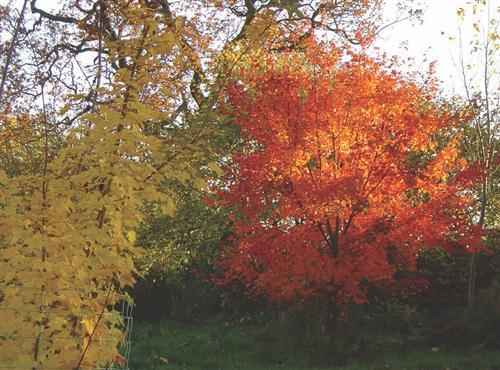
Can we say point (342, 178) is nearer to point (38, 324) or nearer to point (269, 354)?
point (269, 354)

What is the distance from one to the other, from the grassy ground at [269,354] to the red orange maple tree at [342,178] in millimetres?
1189

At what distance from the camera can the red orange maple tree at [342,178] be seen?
963 cm

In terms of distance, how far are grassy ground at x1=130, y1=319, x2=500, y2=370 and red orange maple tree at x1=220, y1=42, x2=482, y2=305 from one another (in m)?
1.19

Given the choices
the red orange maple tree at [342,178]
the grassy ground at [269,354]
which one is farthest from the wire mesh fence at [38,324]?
the grassy ground at [269,354]

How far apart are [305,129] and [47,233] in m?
6.50

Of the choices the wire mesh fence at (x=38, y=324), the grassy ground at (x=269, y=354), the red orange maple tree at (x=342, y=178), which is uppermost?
the red orange maple tree at (x=342, y=178)

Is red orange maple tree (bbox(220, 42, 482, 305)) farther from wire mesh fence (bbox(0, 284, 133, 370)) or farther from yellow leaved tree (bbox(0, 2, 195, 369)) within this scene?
wire mesh fence (bbox(0, 284, 133, 370))

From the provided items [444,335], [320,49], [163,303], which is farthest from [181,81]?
[444,335]

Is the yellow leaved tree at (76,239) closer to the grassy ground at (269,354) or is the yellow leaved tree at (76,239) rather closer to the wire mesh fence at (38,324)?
the wire mesh fence at (38,324)

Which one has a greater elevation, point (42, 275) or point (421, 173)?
point (421, 173)

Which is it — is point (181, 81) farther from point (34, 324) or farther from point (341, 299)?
point (34, 324)

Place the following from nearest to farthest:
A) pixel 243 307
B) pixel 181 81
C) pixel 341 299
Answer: pixel 341 299 < pixel 243 307 < pixel 181 81

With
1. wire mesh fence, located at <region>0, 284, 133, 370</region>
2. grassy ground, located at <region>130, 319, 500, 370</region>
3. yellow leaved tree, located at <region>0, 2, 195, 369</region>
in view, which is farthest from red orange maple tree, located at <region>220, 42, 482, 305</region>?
wire mesh fence, located at <region>0, 284, 133, 370</region>

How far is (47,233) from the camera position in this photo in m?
3.63
